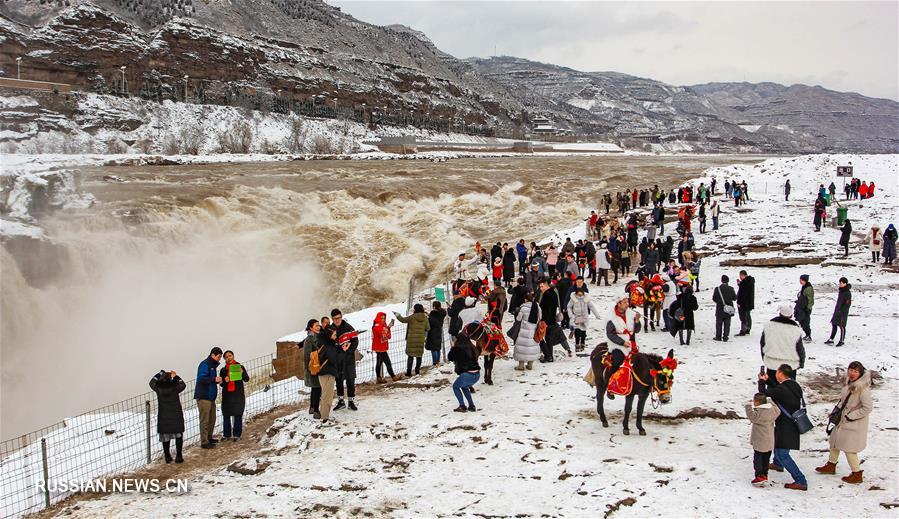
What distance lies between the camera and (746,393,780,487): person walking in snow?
630cm

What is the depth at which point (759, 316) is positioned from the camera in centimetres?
1388

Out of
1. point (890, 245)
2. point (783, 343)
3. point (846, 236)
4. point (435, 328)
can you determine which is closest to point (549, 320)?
point (435, 328)

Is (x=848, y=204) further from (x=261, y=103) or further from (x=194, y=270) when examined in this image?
(x=261, y=103)

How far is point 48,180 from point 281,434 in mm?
20036

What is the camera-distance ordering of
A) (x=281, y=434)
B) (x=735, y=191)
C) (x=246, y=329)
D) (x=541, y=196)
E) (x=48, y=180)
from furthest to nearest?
1. (x=541, y=196)
2. (x=735, y=191)
3. (x=48, y=180)
4. (x=246, y=329)
5. (x=281, y=434)

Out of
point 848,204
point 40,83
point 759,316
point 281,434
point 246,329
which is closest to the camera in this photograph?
point 281,434

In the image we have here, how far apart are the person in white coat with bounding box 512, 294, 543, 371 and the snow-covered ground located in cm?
27

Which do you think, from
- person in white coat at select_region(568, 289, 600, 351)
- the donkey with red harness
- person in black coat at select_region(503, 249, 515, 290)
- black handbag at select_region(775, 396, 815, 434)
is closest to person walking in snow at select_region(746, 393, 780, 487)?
black handbag at select_region(775, 396, 815, 434)

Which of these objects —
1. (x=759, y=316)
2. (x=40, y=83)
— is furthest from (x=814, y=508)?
(x=40, y=83)

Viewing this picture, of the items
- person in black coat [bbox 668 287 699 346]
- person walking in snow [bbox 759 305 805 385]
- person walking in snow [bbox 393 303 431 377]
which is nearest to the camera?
person walking in snow [bbox 759 305 805 385]

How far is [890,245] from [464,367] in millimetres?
15236

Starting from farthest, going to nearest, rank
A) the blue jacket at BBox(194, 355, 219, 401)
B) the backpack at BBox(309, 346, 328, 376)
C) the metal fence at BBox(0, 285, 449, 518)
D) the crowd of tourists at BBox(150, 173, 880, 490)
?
the backpack at BBox(309, 346, 328, 376), the blue jacket at BBox(194, 355, 219, 401), the metal fence at BBox(0, 285, 449, 518), the crowd of tourists at BBox(150, 173, 880, 490)

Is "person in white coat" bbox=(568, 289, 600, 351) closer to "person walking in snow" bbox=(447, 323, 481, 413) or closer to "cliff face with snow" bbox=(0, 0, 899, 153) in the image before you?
"person walking in snow" bbox=(447, 323, 481, 413)

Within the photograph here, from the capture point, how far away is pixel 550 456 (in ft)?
24.2
